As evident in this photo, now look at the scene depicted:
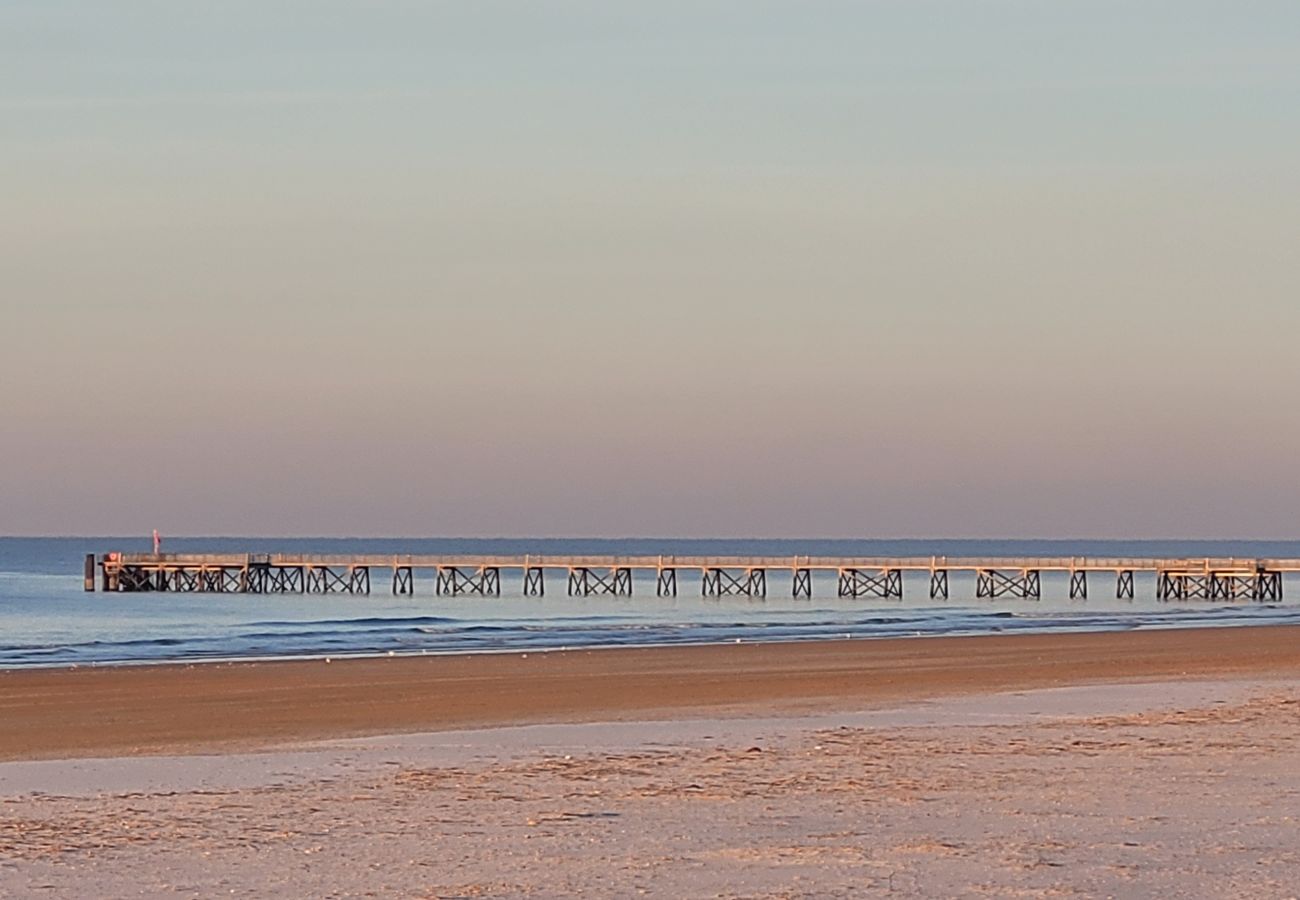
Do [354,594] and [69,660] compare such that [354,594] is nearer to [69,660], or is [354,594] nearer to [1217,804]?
[69,660]

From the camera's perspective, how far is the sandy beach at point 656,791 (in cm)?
973

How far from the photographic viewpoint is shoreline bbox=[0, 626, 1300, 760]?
19672 millimetres

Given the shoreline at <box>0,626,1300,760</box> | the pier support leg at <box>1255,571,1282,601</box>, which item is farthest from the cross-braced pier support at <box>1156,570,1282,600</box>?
the shoreline at <box>0,626,1300,760</box>

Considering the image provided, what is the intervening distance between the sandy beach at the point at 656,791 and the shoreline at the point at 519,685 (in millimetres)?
141

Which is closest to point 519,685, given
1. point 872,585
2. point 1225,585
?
point 1225,585

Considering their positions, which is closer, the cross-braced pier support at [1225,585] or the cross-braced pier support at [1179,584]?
the cross-braced pier support at [1225,585]

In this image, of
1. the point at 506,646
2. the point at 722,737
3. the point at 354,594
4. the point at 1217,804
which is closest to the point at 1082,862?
the point at 1217,804

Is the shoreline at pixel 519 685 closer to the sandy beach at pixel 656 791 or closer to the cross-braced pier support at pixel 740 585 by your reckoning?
the sandy beach at pixel 656 791

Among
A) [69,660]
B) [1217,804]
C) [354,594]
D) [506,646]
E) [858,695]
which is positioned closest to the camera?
[1217,804]

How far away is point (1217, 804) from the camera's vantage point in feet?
39.6

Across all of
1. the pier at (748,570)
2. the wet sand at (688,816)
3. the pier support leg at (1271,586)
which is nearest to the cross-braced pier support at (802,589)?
the pier at (748,570)

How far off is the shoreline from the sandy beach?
5.6 inches

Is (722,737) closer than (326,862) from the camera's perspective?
No

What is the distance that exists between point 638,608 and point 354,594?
2124 centimetres
